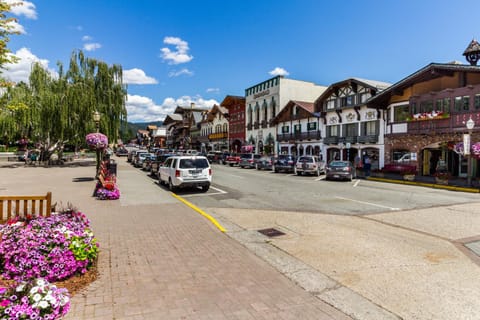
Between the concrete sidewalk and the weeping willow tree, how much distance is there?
2485 centimetres

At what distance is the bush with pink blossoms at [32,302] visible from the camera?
2946 mm

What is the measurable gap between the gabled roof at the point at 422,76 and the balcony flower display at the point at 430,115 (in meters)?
2.91

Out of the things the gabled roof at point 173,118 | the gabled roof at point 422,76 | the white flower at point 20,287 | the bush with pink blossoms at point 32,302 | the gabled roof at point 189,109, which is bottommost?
the bush with pink blossoms at point 32,302

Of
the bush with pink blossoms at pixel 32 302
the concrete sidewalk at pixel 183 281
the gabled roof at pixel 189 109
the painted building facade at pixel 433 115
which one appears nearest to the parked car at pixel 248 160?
the painted building facade at pixel 433 115

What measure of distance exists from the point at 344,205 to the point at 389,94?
65.9 ft


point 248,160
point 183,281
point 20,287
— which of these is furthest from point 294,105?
point 20,287

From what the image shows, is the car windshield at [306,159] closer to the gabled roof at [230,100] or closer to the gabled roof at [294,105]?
the gabled roof at [294,105]

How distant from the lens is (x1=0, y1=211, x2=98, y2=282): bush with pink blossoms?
438cm

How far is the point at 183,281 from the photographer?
4.59m

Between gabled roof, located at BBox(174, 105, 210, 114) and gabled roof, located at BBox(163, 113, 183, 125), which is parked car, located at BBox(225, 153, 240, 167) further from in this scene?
gabled roof, located at BBox(163, 113, 183, 125)

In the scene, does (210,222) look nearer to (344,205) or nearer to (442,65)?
(344,205)

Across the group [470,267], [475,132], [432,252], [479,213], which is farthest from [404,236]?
[475,132]

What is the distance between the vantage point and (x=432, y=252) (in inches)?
240

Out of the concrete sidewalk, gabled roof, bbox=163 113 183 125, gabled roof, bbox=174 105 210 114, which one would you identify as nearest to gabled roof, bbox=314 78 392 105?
the concrete sidewalk
